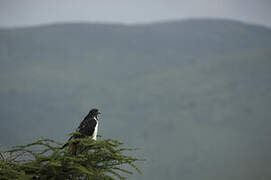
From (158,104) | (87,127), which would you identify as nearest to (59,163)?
(87,127)

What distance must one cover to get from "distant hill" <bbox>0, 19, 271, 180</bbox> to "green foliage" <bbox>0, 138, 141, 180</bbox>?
81.1 meters

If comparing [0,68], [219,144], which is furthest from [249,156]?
[0,68]

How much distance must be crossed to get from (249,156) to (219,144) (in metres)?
8.64

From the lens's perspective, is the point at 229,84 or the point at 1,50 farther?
the point at 1,50

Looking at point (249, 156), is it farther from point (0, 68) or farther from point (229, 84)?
point (0, 68)

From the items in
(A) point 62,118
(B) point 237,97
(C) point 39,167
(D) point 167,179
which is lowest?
(C) point 39,167

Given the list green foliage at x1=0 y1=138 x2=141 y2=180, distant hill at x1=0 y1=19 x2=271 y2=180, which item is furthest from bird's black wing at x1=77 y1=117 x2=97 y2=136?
distant hill at x1=0 y1=19 x2=271 y2=180

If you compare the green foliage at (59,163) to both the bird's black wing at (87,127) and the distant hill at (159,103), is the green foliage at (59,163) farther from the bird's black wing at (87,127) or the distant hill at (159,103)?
the distant hill at (159,103)

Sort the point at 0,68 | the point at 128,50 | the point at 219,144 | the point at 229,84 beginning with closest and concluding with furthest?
1. the point at 219,144
2. the point at 229,84
3. the point at 0,68
4. the point at 128,50

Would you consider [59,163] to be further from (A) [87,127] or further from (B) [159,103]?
(B) [159,103]

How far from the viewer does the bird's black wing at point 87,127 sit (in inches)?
269

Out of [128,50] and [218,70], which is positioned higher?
[128,50]

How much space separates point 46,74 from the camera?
506ft

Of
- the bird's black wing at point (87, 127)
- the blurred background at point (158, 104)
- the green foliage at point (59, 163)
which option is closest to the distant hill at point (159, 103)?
the blurred background at point (158, 104)
